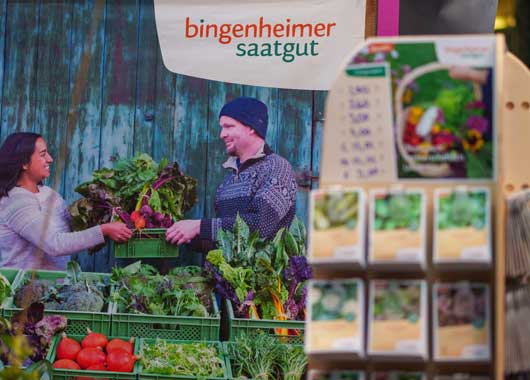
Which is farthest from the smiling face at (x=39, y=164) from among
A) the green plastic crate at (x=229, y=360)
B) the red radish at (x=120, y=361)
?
the green plastic crate at (x=229, y=360)

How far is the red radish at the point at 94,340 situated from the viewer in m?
7.11

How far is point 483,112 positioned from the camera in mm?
3824

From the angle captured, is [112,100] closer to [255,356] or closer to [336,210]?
[255,356]

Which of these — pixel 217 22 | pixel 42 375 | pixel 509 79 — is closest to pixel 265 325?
pixel 42 375

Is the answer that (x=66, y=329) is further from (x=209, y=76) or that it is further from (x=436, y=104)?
(x=436, y=104)

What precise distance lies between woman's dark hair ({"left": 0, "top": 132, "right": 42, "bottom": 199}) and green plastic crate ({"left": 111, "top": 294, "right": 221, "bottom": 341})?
1.17 m

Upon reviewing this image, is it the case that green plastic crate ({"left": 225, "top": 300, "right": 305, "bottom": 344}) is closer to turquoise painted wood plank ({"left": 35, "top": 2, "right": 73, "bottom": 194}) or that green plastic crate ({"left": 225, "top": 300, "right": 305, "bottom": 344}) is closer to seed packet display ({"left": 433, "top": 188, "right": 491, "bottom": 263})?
turquoise painted wood plank ({"left": 35, "top": 2, "right": 73, "bottom": 194})

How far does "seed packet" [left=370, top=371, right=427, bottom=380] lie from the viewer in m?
3.68

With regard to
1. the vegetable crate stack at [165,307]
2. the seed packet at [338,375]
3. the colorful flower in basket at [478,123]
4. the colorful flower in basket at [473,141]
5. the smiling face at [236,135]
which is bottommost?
the seed packet at [338,375]

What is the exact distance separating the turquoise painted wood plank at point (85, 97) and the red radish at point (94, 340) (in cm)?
50

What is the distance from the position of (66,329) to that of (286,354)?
4.69ft

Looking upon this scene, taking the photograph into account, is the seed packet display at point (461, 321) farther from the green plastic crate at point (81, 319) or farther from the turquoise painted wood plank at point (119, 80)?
the turquoise painted wood plank at point (119, 80)

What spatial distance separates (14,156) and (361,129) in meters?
4.17

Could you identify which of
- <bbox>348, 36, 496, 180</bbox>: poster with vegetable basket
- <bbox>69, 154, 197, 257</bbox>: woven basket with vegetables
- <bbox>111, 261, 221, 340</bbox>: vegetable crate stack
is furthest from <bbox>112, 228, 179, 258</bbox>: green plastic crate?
<bbox>348, 36, 496, 180</bbox>: poster with vegetable basket
